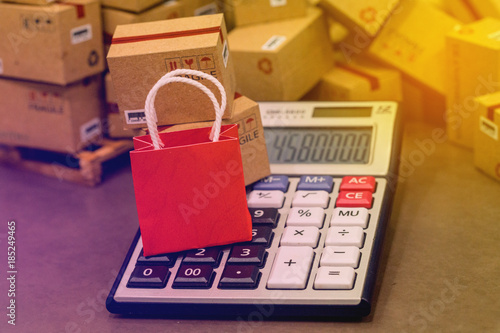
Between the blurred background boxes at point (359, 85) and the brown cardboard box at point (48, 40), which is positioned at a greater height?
the brown cardboard box at point (48, 40)

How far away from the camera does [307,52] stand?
142 centimetres

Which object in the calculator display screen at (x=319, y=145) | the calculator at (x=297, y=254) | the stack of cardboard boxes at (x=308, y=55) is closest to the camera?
the calculator at (x=297, y=254)

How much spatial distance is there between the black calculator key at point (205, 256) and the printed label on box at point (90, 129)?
0.67 m

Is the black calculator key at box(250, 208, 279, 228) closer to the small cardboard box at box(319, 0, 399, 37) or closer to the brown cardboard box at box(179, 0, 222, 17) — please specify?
the small cardboard box at box(319, 0, 399, 37)

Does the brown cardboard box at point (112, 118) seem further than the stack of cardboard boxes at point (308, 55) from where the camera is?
Yes

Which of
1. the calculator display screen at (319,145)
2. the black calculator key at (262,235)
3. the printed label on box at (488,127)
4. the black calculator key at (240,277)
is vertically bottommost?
the black calculator key at (240,277)

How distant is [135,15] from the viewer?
1471 mm

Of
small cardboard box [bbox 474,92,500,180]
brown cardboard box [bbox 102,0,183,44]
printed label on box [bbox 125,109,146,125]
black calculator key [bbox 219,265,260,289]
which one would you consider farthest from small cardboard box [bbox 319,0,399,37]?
black calculator key [bbox 219,265,260,289]

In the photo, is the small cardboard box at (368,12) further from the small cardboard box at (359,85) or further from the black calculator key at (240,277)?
the black calculator key at (240,277)

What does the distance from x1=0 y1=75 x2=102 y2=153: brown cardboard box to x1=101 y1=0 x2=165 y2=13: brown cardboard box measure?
7.1 inches

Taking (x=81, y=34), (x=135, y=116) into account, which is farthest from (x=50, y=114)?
(x=135, y=116)

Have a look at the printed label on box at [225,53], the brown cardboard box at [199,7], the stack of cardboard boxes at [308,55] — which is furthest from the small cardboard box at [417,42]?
the printed label on box at [225,53]

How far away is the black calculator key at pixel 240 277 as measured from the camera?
87cm

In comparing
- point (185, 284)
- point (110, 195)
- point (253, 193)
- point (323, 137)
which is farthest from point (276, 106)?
point (185, 284)
